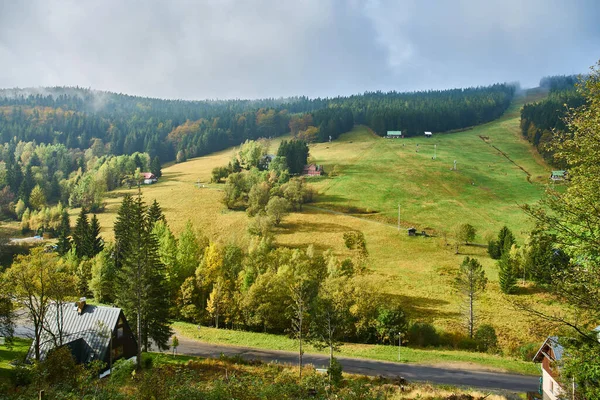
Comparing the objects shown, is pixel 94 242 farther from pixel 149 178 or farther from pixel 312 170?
pixel 312 170

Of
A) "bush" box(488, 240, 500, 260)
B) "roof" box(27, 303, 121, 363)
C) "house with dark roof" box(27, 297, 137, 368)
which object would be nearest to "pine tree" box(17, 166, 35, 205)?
"house with dark roof" box(27, 297, 137, 368)

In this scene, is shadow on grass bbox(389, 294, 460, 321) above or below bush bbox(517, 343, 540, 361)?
above

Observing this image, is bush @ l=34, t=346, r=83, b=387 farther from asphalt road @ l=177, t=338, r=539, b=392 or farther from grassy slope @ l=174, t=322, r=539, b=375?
grassy slope @ l=174, t=322, r=539, b=375

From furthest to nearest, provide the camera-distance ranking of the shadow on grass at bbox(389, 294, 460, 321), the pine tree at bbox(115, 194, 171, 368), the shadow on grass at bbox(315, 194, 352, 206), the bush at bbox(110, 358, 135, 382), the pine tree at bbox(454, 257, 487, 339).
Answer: the shadow on grass at bbox(315, 194, 352, 206) → the shadow on grass at bbox(389, 294, 460, 321) → the pine tree at bbox(454, 257, 487, 339) → the pine tree at bbox(115, 194, 171, 368) → the bush at bbox(110, 358, 135, 382)

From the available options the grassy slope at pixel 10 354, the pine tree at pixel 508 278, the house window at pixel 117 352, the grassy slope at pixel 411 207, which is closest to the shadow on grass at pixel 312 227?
the grassy slope at pixel 411 207

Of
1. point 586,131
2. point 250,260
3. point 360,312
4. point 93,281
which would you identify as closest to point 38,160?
point 93,281

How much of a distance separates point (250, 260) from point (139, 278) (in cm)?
2285

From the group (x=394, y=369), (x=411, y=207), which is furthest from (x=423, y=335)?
(x=411, y=207)

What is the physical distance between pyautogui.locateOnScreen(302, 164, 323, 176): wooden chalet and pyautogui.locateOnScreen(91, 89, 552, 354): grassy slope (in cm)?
502

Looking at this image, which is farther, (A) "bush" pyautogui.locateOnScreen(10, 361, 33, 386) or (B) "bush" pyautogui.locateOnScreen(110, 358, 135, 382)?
(A) "bush" pyautogui.locateOnScreen(10, 361, 33, 386)

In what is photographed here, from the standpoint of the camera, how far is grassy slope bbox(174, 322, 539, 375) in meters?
41.1

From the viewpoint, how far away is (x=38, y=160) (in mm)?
179000

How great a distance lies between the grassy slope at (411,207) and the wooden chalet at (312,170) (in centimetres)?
502

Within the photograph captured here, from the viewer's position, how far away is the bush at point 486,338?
47938mm
